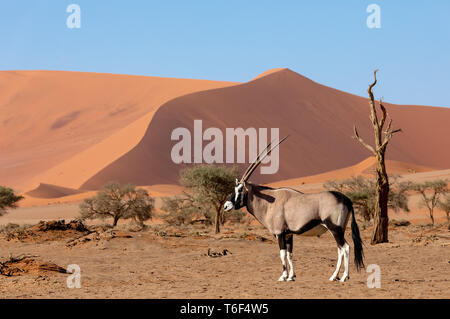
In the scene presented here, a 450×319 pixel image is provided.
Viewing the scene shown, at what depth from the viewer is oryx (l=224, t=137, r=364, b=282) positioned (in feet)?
33.7

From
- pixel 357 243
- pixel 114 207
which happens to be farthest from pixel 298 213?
pixel 114 207

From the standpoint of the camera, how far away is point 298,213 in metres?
10.5

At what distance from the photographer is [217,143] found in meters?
82.9

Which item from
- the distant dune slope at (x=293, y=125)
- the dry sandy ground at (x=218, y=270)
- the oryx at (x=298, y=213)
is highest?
the distant dune slope at (x=293, y=125)

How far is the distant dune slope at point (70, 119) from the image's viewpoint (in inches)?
3209

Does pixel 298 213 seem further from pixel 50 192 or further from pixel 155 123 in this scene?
pixel 155 123

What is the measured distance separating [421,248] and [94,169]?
59.6 meters

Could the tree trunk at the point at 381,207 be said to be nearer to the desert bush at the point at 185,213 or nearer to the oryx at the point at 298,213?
the oryx at the point at 298,213

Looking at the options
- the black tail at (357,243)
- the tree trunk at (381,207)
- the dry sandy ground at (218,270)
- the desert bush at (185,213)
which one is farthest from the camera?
the desert bush at (185,213)

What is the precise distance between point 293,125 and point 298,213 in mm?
90449

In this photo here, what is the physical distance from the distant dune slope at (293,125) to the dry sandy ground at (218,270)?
163 ft

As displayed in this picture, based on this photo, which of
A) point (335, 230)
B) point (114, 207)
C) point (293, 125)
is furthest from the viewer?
point (293, 125)

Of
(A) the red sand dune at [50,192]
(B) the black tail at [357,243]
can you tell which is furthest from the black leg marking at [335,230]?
(A) the red sand dune at [50,192]
